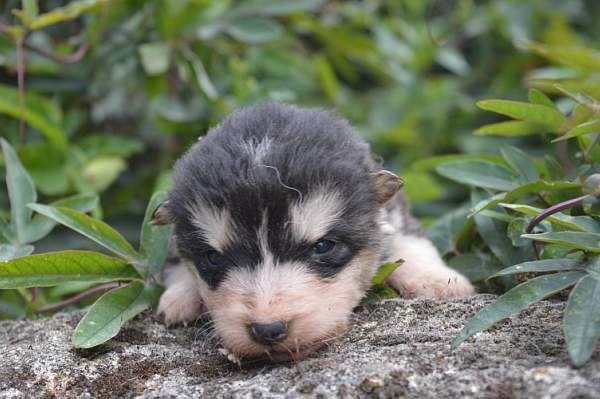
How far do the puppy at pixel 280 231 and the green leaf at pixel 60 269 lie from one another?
0.34 meters

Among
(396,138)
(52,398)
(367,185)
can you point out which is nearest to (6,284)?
(52,398)

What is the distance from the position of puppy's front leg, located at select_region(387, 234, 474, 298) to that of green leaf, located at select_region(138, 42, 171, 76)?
261 cm

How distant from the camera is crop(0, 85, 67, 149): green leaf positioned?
6.55 metres

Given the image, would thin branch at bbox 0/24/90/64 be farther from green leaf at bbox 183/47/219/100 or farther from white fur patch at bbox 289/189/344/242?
white fur patch at bbox 289/189/344/242

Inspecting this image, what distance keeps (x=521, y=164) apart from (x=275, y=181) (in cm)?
152

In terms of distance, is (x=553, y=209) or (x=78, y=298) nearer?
(x=553, y=209)

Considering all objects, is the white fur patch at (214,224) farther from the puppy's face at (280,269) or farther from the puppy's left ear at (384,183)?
the puppy's left ear at (384,183)

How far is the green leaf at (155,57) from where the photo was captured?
6.72 m

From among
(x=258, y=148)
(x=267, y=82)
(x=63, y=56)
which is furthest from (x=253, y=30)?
(x=258, y=148)

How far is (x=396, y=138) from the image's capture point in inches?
343

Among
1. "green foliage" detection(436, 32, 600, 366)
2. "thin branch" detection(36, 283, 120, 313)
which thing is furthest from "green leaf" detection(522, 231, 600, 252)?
"thin branch" detection(36, 283, 120, 313)

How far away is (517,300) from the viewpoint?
3590 mm

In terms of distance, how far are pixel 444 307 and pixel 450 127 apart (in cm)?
506

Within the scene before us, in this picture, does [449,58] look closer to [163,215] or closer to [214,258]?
[163,215]
